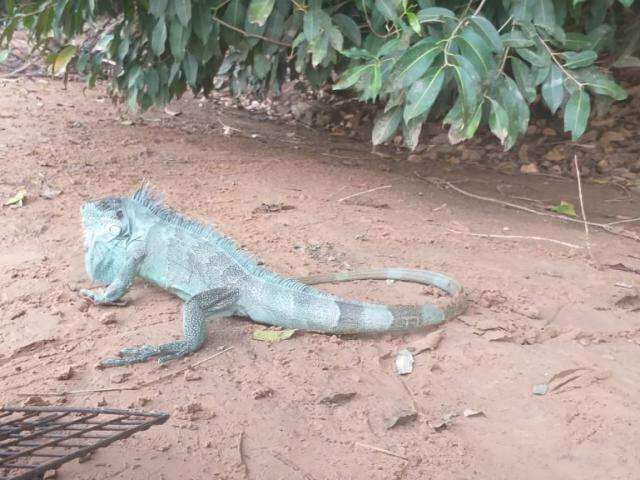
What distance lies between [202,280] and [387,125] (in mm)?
1462

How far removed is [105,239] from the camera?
394 centimetres

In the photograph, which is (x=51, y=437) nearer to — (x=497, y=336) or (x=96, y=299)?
(x=96, y=299)

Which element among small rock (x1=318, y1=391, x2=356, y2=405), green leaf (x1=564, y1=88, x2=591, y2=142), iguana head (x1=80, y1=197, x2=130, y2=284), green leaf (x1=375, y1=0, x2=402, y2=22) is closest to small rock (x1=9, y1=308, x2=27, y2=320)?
iguana head (x1=80, y1=197, x2=130, y2=284)

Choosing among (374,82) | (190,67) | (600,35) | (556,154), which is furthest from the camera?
(556,154)

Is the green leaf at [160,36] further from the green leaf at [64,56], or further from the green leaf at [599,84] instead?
the green leaf at [599,84]

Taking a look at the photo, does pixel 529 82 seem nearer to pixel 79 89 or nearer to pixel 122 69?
pixel 122 69

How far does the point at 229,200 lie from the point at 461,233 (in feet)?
5.62

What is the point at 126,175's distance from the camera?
18.2 ft

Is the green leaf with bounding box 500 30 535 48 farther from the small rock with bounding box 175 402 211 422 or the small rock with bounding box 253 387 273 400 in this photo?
the small rock with bounding box 175 402 211 422

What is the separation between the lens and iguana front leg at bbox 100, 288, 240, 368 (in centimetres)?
312

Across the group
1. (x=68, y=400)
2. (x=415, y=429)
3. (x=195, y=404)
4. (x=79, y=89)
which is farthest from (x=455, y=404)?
(x=79, y=89)

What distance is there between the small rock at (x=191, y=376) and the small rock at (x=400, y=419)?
0.85 metres

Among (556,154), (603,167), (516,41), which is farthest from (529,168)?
(516,41)

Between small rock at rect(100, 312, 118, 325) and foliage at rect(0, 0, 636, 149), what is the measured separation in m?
1.77
